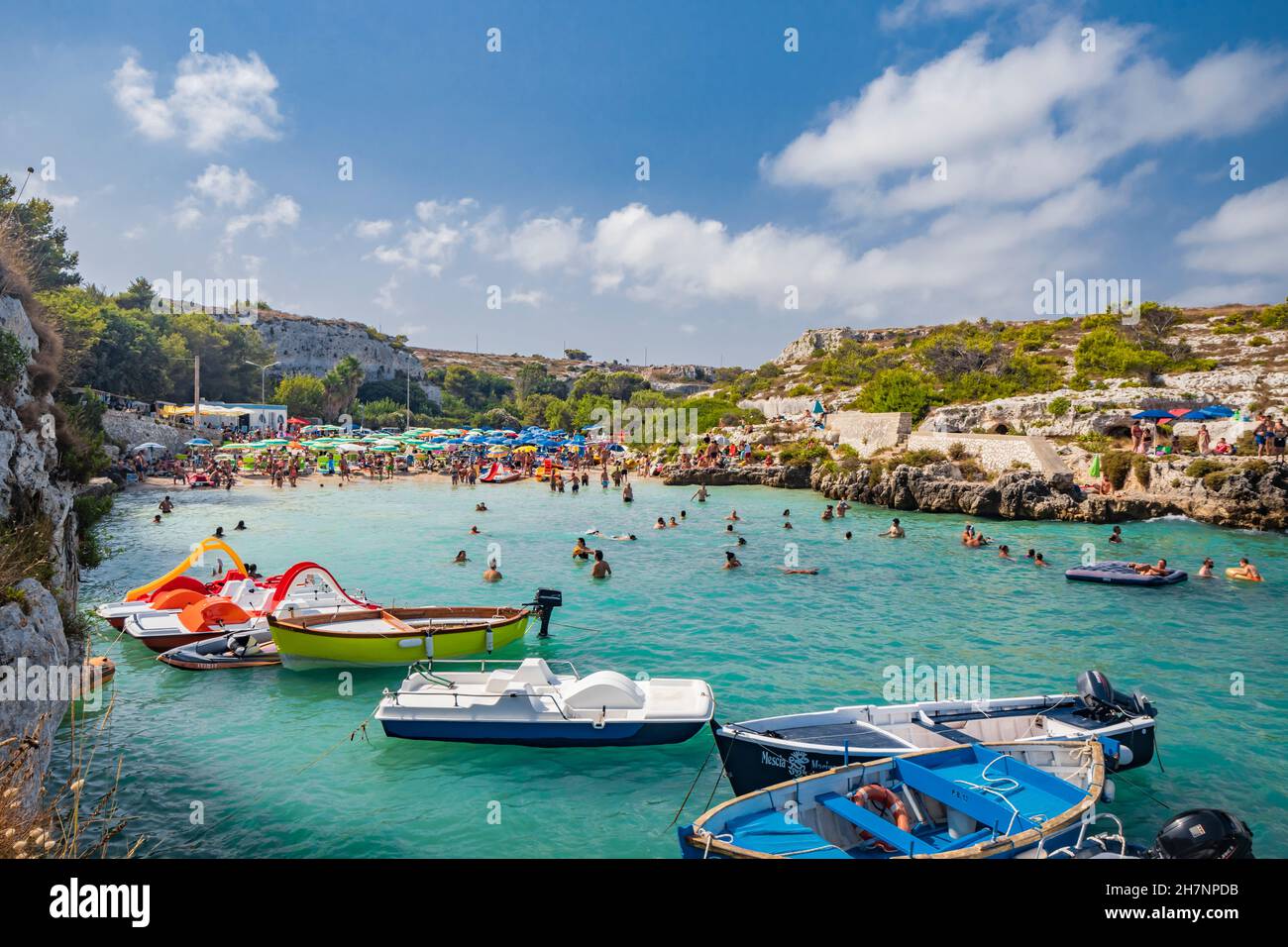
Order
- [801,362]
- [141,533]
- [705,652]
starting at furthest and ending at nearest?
[801,362] < [141,533] < [705,652]

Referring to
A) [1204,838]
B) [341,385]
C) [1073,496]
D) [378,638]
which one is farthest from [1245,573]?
[341,385]

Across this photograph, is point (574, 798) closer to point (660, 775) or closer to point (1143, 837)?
point (660, 775)

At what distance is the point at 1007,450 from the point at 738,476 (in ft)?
55.8

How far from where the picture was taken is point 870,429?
161 feet

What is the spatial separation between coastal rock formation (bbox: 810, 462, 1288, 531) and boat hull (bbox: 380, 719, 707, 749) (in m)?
30.1

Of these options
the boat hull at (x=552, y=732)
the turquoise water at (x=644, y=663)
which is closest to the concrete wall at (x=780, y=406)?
the turquoise water at (x=644, y=663)

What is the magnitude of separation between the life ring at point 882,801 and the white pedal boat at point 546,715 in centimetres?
300

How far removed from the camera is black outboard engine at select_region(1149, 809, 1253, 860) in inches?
247

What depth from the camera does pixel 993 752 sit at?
8.47m

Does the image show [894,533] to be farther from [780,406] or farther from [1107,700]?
[780,406]

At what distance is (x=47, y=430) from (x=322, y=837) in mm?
9357

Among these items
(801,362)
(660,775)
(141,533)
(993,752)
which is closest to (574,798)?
(660,775)

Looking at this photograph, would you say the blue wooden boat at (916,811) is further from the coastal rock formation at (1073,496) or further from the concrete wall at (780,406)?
the concrete wall at (780,406)

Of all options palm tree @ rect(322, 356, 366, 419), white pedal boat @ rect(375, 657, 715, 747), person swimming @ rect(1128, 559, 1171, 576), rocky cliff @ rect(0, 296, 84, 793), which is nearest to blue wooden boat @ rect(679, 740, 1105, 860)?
white pedal boat @ rect(375, 657, 715, 747)
